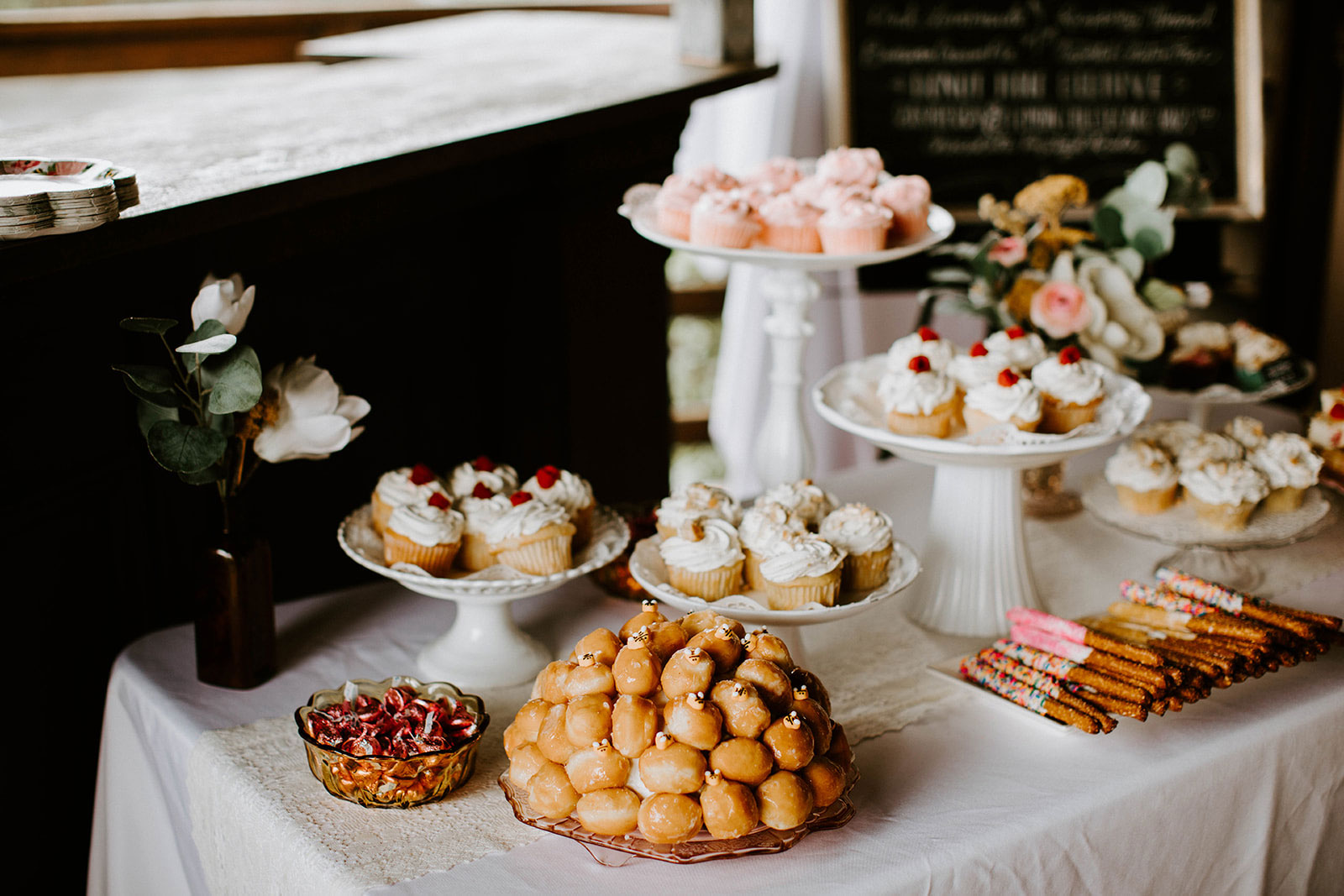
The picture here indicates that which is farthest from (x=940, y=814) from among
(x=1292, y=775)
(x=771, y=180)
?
(x=771, y=180)

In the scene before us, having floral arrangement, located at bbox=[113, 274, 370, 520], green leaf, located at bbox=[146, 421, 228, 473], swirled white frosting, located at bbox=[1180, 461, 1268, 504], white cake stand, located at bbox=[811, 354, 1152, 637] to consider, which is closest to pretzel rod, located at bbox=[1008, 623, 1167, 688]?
white cake stand, located at bbox=[811, 354, 1152, 637]

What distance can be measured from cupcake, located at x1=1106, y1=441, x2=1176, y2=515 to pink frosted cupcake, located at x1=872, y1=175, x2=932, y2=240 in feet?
1.54

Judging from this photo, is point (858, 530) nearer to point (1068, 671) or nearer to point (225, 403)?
point (1068, 671)

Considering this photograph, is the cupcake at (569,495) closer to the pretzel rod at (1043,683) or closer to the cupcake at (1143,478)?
the pretzel rod at (1043,683)

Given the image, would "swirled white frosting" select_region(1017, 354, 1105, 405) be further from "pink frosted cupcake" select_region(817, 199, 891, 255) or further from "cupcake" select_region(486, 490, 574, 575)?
"cupcake" select_region(486, 490, 574, 575)

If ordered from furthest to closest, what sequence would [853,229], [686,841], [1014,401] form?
1. [853,229]
2. [1014,401]
3. [686,841]

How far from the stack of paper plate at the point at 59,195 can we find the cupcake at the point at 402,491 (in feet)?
1.40

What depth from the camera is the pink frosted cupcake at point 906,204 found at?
1.80 m

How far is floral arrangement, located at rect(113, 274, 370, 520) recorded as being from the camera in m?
1.32

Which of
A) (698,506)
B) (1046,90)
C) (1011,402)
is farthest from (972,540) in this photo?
(1046,90)

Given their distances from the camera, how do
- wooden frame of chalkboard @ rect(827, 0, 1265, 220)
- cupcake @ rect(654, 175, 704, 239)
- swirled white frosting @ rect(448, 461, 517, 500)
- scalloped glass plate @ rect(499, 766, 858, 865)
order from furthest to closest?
1. wooden frame of chalkboard @ rect(827, 0, 1265, 220)
2. cupcake @ rect(654, 175, 704, 239)
3. swirled white frosting @ rect(448, 461, 517, 500)
4. scalloped glass plate @ rect(499, 766, 858, 865)

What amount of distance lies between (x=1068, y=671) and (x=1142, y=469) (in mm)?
543

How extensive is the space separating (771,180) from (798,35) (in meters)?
1.36

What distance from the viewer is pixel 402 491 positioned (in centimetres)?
149
